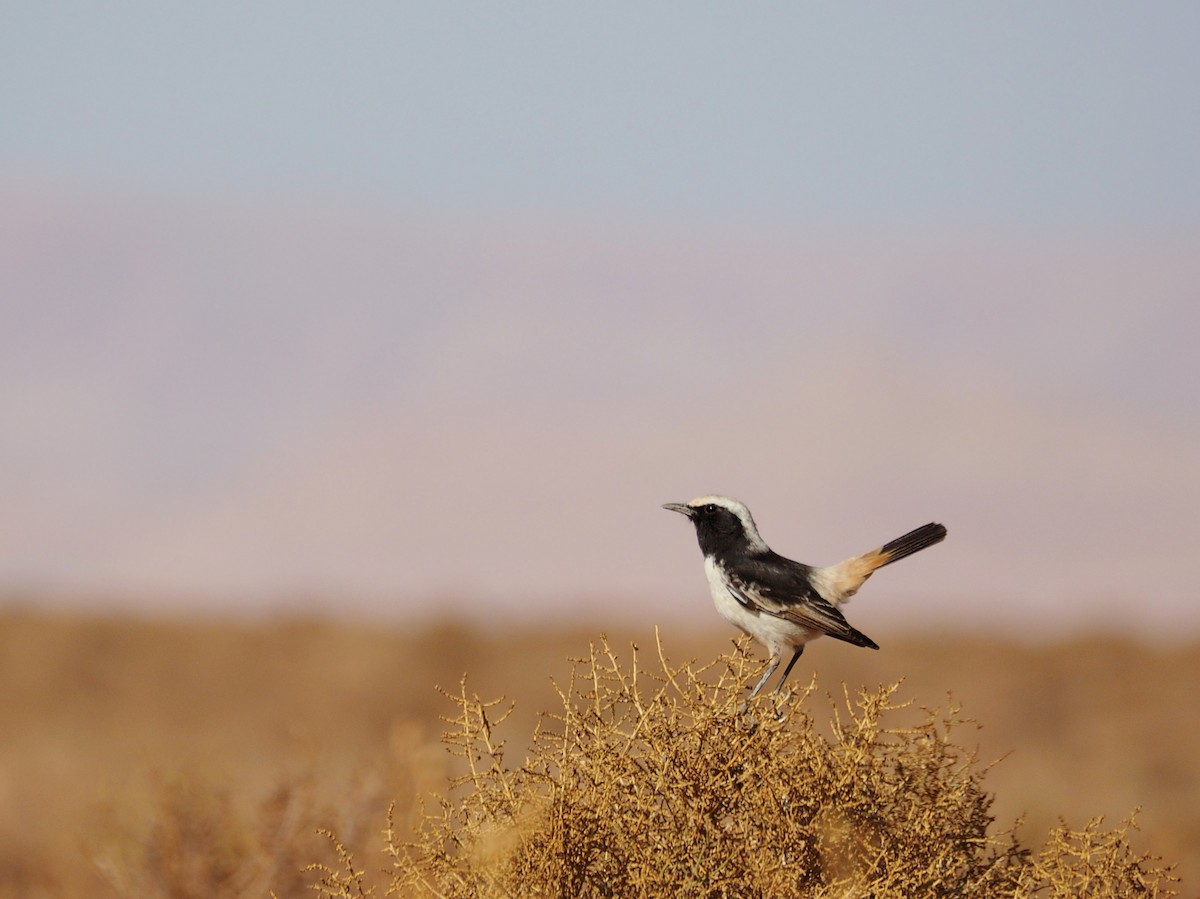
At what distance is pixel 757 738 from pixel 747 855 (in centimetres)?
36

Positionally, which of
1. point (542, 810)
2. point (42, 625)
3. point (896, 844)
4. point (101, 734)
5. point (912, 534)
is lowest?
point (896, 844)

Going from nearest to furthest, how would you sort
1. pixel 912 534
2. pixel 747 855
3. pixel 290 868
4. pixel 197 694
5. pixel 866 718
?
1. pixel 747 855
2. pixel 866 718
3. pixel 912 534
4. pixel 290 868
5. pixel 197 694

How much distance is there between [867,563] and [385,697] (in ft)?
88.8

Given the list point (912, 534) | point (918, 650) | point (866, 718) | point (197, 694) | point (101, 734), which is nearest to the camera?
point (866, 718)

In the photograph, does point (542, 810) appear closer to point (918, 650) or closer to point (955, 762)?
point (955, 762)

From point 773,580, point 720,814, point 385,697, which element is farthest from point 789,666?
point 385,697

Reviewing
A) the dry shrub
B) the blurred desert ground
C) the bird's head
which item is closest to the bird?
the bird's head

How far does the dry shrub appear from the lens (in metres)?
4.25

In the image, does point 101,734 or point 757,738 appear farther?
point 101,734

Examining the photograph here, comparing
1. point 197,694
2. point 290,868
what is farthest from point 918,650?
point 290,868

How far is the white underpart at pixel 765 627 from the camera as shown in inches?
221

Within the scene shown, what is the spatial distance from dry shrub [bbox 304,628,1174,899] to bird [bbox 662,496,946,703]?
0.67 m

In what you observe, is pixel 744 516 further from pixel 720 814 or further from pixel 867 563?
pixel 720 814

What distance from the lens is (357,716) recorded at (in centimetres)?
3142
